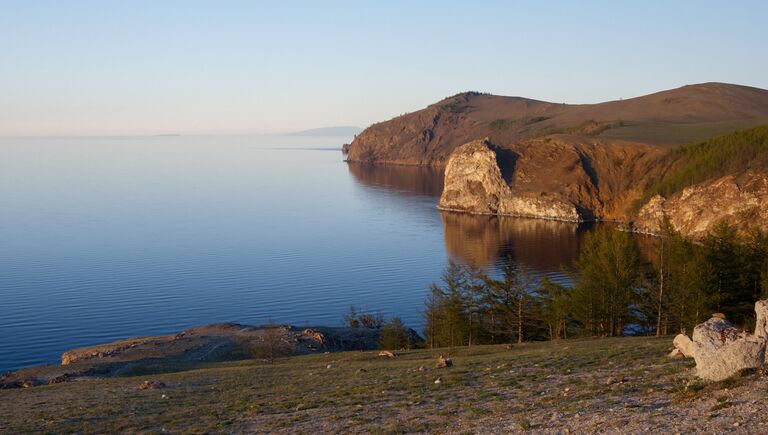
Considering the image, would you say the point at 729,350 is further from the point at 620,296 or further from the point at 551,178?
the point at 551,178

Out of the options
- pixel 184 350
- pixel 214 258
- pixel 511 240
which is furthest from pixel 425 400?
pixel 511 240

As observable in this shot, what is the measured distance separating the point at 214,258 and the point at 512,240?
5432 cm

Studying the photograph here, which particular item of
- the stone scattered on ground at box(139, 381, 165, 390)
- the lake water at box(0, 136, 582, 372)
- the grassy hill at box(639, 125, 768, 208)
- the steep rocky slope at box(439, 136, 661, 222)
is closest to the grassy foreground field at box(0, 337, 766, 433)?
the stone scattered on ground at box(139, 381, 165, 390)

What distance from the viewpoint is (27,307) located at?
70812 mm

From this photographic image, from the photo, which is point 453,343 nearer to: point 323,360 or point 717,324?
point 323,360

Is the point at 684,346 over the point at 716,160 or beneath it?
beneath

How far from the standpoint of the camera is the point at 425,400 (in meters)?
23.0

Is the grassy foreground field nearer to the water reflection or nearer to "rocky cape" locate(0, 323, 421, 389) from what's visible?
"rocky cape" locate(0, 323, 421, 389)

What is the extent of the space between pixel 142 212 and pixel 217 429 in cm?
12840

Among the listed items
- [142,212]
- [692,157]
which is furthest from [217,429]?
[692,157]

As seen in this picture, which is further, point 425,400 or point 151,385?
point 151,385

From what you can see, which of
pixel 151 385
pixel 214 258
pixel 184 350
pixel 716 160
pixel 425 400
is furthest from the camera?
pixel 716 160

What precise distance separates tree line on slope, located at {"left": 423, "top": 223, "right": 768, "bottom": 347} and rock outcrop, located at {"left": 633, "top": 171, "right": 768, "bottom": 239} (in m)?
60.0

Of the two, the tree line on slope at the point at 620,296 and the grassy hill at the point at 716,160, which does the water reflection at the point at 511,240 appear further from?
the tree line on slope at the point at 620,296
